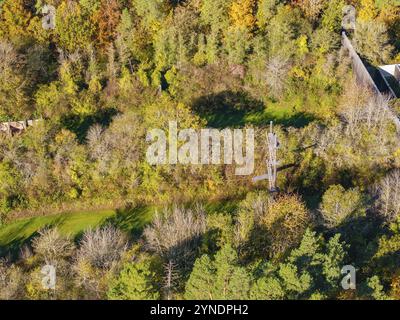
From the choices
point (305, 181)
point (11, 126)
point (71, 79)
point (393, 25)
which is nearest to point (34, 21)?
point (71, 79)

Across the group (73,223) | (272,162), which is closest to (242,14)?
(272,162)

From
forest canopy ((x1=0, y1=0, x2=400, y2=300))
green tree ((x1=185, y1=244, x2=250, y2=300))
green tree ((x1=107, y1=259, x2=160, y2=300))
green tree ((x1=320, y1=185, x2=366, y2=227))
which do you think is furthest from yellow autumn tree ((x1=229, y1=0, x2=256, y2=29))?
green tree ((x1=107, y1=259, x2=160, y2=300))

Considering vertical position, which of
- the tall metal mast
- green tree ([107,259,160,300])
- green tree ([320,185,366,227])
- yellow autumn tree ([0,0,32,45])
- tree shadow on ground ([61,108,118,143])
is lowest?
green tree ([107,259,160,300])

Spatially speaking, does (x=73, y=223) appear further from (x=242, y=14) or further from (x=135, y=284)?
(x=242, y=14)

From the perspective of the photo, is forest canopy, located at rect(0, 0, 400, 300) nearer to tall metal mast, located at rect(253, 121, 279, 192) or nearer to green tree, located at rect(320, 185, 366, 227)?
green tree, located at rect(320, 185, 366, 227)

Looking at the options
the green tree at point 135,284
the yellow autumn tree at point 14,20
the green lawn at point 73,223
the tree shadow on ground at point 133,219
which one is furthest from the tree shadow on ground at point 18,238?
the yellow autumn tree at point 14,20

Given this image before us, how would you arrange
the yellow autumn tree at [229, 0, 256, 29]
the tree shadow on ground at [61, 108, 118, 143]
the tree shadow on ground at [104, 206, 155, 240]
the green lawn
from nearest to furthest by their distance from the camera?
the green lawn, the tree shadow on ground at [104, 206, 155, 240], the tree shadow on ground at [61, 108, 118, 143], the yellow autumn tree at [229, 0, 256, 29]

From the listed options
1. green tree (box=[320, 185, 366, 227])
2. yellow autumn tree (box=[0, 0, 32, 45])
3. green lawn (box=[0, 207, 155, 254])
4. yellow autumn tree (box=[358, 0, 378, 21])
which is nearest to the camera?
green tree (box=[320, 185, 366, 227])

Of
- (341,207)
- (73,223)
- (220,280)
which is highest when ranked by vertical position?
(341,207)

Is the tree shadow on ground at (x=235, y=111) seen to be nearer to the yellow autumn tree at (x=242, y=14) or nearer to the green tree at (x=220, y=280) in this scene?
the yellow autumn tree at (x=242, y=14)
